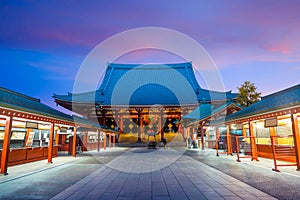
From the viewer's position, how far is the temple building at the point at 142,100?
2448 cm

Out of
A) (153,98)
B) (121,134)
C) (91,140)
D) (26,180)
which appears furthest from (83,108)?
(26,180)

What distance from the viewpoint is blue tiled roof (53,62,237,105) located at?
82.3ft

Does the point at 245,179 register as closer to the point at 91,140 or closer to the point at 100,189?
the point at 100,189

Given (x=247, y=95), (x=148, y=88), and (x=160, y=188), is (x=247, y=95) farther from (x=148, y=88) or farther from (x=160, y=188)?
(x=160, y=188)

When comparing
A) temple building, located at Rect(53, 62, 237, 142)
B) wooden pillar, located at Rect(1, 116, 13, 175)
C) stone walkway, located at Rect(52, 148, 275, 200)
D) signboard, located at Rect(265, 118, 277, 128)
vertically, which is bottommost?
stone walkway, located at Rect(52, 148, 275, 200)

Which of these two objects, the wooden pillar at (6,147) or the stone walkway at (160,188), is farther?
the wooden pillar at (6,147)

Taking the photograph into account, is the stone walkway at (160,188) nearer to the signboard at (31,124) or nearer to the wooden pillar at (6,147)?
the wooden pillar at (6,147)

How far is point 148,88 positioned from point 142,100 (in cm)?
384

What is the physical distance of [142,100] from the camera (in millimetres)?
25625

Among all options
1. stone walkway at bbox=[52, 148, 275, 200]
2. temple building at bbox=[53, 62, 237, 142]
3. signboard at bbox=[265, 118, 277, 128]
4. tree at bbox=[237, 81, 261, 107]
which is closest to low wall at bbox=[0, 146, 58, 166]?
stone walkway at bbox=[52, 148, 275, 200]

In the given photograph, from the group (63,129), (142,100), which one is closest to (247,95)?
(142,100)

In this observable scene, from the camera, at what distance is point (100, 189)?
16.0ft

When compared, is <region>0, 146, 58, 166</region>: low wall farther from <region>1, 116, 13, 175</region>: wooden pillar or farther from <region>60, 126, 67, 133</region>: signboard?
<region>1, 116, 13, 175</region>: wooden pillar

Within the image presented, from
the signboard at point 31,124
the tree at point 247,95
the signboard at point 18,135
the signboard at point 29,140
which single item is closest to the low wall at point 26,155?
the signboard at point 29,140
